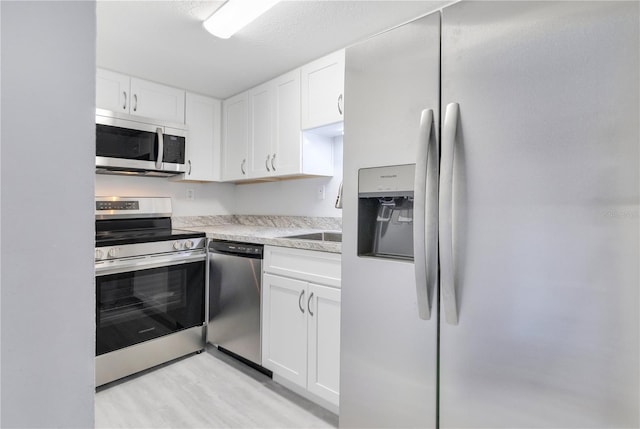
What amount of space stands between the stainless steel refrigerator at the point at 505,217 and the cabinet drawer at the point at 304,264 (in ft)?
1.43

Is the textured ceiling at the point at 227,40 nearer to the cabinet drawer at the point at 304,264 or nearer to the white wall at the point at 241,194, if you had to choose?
the white wall at the point at 241,194

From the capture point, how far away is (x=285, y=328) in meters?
1.98

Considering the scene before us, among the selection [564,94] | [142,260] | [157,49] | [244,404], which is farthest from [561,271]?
[157,49]

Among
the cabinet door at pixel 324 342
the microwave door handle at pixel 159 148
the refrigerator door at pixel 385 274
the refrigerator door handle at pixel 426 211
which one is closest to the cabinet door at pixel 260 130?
the microwave door handle at pixel 159 148

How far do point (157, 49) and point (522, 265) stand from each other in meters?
2.40

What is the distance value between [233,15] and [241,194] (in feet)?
6.45

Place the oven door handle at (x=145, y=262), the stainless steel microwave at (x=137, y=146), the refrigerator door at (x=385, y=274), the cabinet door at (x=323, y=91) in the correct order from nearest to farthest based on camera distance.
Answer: the refrigerator door at (x=385, y=274), the oven door handle at (x=145, y=262), the cabinet door at (x=323, y=91), the stainless steel microwave at (x=137, y=146)

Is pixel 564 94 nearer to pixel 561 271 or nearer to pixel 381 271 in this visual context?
pixel 561 271

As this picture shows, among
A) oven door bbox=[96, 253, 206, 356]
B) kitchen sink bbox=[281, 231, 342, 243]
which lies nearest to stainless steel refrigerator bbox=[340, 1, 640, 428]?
kitchen sink bbox=[281, 231, 342, 243]

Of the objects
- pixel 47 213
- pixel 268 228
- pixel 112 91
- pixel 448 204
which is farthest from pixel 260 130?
pixel 47 213

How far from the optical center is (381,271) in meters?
1.24

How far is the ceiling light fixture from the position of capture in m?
1.64

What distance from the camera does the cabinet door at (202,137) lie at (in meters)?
2.90

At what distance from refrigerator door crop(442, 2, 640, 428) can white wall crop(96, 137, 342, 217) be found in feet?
5.08
